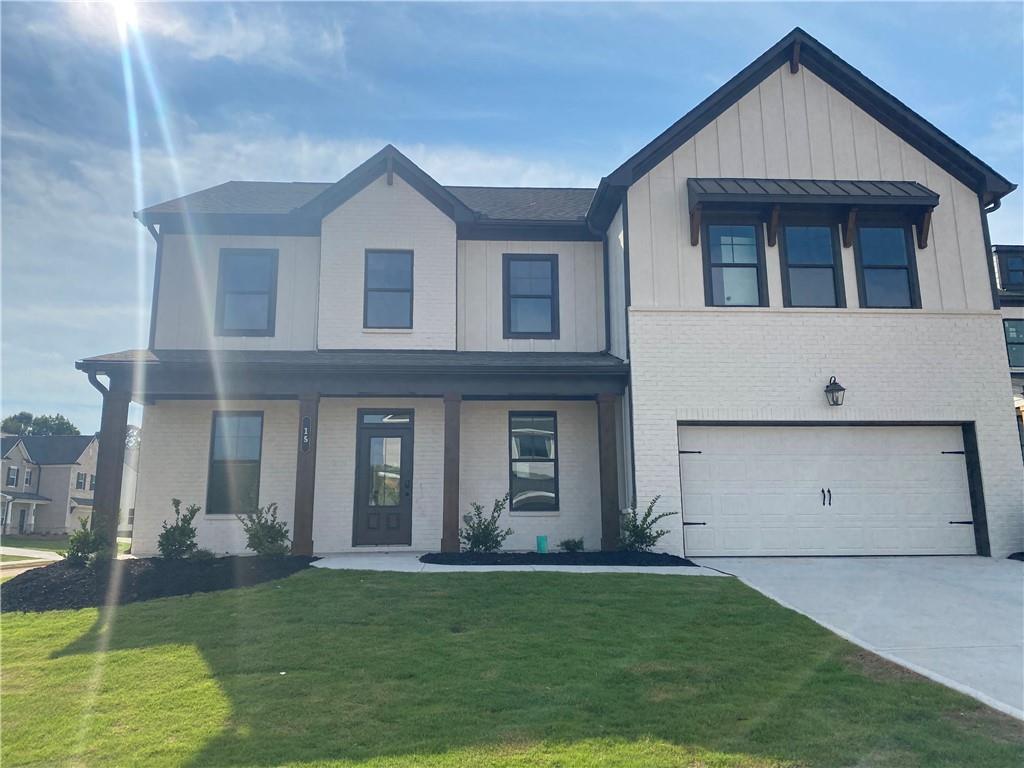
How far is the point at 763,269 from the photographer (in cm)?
1287

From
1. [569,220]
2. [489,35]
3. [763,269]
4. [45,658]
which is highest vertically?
[489,35]

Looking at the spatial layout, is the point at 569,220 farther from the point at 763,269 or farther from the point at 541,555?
the point at 541,555

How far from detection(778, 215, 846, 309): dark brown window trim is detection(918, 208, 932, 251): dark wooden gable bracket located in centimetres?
152

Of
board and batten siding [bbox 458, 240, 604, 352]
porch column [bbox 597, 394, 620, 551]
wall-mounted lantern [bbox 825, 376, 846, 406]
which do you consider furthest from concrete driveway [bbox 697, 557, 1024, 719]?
board and batten siding [bbox 458, 240, 604, 352]

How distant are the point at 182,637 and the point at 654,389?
8283 millimetres

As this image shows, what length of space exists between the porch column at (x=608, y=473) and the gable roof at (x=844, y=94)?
→ 13.3 ft

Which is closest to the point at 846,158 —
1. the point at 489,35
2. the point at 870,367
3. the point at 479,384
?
the point at 870,367

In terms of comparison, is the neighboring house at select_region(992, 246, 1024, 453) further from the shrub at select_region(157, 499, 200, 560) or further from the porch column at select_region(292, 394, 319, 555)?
the shrub at select_region(157, 499, 200, 560)

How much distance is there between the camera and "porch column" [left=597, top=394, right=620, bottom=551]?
12133 mm

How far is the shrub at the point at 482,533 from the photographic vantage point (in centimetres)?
1194

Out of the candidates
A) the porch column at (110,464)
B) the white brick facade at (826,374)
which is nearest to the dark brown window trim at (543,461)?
the white brick facade at (826,374)

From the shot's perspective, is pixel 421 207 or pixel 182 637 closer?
pixel 182 637

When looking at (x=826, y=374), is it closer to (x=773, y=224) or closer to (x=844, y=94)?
(x=773, y=224)

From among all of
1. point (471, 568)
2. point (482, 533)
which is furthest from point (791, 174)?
point (471, 568)
